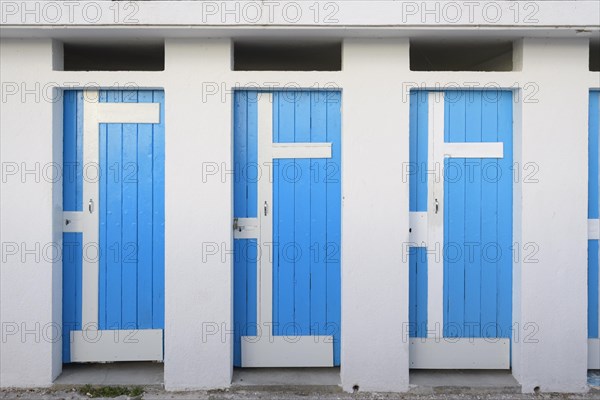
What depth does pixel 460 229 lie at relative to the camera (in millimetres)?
4543

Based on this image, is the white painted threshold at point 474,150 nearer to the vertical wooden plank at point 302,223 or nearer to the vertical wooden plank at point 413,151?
the vertical wooden plank at point 413,151

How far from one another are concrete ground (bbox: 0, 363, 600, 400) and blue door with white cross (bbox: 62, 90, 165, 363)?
0.24 m

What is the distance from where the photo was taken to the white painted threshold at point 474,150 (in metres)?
4.50

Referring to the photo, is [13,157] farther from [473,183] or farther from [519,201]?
[519,201]

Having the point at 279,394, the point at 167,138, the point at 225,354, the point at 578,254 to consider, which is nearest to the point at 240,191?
the point at 167,138

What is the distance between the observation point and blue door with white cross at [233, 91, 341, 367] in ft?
14.9

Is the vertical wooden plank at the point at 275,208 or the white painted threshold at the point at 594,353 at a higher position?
the vertical wooden plank at the point at 275,208

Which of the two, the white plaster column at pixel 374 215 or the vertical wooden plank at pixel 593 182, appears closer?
the white plaster column at pixel 374 215

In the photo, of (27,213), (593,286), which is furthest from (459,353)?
(27,213)

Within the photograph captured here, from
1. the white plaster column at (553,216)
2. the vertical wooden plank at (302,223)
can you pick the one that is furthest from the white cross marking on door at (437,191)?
the vertical wooden plank at (302,223)

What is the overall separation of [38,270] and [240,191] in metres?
1.83

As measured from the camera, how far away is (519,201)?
4395mm

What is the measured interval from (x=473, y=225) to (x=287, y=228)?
1.65 m

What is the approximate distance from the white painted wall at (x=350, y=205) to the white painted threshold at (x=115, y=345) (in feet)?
0.81
